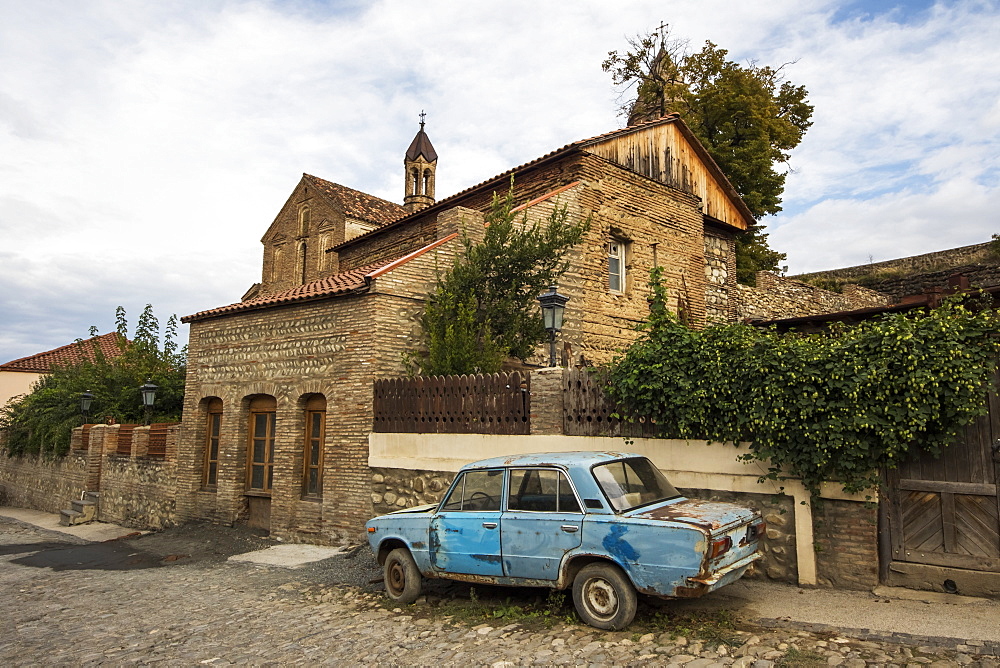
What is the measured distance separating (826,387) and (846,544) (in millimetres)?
1571

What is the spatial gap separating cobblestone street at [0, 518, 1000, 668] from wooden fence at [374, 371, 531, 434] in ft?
6.79

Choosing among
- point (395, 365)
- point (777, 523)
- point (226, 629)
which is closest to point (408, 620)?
point (226, 629)

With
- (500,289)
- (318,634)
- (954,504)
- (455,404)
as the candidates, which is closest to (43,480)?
(500,289)

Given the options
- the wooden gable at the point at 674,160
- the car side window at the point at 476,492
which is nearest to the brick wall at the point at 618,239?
the wooden gable at the point at 674,160

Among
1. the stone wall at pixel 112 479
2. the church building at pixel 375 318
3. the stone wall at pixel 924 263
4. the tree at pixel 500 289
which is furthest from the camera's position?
the stone wall at pixel 924 263

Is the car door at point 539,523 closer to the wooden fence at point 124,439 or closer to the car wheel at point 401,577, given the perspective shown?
the car wheel at point 401,577

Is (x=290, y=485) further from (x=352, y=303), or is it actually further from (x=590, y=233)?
(x=590, y=233)

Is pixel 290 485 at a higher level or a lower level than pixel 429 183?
lower

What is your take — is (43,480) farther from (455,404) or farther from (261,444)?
(455,404)

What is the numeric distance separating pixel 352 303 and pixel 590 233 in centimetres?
541

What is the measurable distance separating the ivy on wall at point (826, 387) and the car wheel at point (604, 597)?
6.93ft

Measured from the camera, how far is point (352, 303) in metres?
11.3

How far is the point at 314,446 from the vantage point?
12.1 meters

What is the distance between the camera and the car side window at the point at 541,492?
19.7 feet
